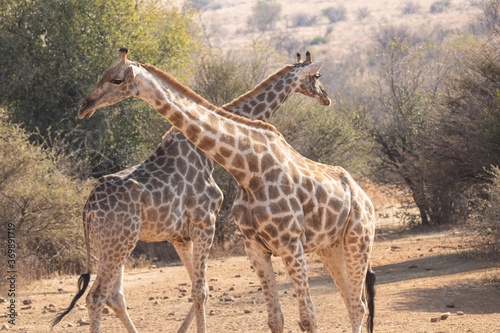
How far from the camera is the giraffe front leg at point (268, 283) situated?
205 inches

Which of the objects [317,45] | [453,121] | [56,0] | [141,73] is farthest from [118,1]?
[317,45]

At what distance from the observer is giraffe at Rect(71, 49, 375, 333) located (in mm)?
4883

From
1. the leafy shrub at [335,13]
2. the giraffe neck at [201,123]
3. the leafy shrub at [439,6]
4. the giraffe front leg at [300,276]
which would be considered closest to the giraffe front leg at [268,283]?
the giraffe front leg at [300,276]

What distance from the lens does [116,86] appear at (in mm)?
4871

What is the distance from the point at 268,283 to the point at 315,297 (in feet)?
13.5

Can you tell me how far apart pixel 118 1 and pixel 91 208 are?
451 inches

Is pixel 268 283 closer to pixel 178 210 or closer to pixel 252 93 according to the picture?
pixel 178 210

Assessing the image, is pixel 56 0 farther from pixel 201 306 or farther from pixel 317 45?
pixel 317 45

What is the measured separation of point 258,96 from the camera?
305 inches

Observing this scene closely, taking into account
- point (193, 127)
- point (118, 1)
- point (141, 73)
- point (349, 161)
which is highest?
point (118, 1)

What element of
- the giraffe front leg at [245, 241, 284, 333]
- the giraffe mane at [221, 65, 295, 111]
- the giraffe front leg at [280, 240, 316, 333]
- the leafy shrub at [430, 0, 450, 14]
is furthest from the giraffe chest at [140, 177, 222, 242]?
the leafy shrub at [430, 0, 450, 14]

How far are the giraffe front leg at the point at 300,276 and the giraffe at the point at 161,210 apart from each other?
2.00 meters

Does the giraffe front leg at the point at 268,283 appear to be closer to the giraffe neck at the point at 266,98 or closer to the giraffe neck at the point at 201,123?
the giraffe neck at the point at 201,123

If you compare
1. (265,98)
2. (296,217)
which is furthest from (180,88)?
(265,98)
